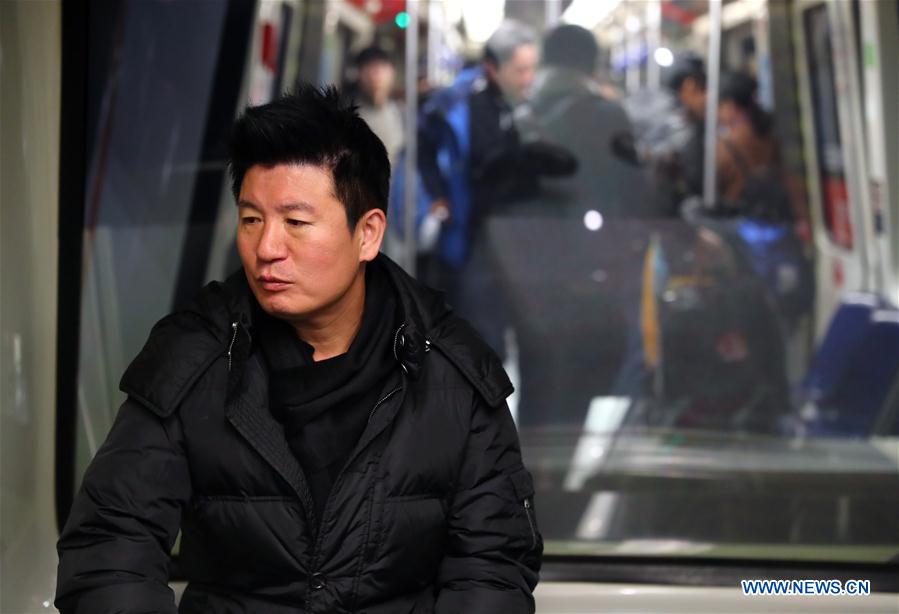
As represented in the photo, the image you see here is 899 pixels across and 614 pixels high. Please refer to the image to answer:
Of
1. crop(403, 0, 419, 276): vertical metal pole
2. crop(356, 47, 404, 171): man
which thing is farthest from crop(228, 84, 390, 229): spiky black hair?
crop(356, 47, 404, 171): man

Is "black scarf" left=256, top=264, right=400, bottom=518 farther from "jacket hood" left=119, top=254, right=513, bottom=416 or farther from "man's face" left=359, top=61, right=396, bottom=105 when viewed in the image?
"man's face" left=359, top=61, right=396, bottom=105

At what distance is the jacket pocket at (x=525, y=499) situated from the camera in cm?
195

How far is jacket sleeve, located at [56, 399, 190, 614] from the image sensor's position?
66.7 inches

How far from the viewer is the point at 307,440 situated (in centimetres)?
185

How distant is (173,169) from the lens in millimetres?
4184

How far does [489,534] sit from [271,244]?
0.60 m

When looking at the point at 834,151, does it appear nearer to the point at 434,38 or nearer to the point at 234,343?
the point at 434,38

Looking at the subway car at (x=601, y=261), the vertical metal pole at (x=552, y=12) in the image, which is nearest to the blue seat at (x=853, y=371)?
the subway car at (x=601, y=261)

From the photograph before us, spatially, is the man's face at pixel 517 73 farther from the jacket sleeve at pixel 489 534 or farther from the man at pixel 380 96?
the jacket sleeve at pixel 489 534

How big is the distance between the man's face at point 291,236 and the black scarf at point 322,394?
0.08m

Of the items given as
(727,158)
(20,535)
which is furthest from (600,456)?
(20,535)

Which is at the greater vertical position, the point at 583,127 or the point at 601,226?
the point at 583,127

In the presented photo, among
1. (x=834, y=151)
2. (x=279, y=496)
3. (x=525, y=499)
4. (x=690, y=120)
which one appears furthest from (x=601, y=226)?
(x=279, y=496)

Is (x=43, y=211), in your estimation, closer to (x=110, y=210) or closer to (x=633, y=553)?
(x=110, y=210)
